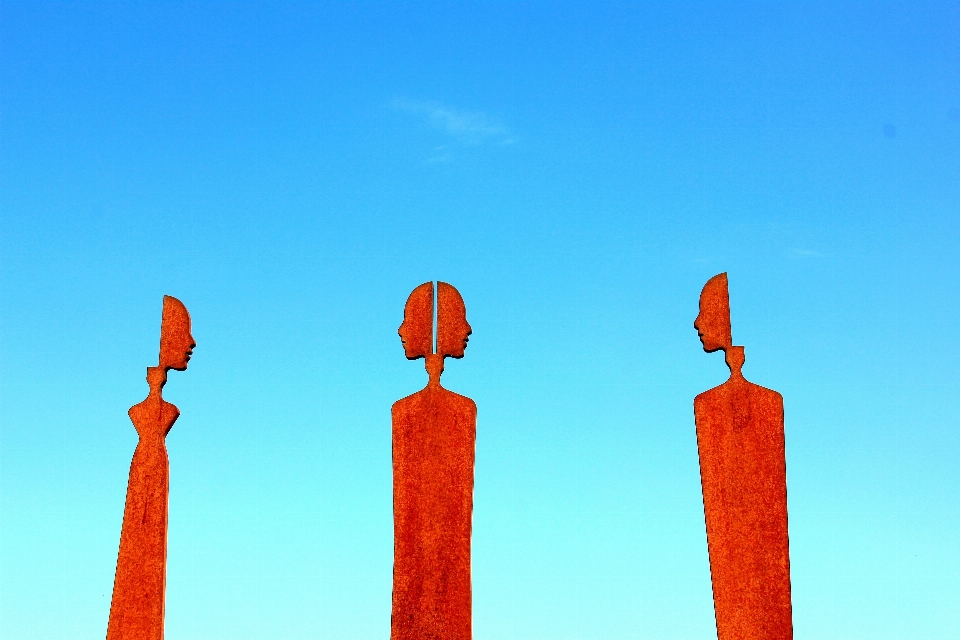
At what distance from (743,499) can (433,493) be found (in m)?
1.76

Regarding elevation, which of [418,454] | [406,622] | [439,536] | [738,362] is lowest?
[406,622]

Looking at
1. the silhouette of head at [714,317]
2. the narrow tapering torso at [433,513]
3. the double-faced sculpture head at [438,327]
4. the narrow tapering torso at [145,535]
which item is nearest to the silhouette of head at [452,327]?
the double-faced sculpture head at [438,327]

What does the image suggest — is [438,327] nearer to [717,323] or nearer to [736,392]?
[717,323]

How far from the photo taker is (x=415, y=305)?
7.71 meters

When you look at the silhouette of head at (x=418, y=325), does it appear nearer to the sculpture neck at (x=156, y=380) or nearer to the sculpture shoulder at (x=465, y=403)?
the sculpture shoulder at (x=465, y=403)

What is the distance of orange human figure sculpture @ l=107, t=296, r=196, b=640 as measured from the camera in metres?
7.48

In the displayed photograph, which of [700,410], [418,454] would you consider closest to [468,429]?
[418,454]

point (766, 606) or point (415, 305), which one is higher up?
point (415, 305)

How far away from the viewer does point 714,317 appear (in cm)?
753

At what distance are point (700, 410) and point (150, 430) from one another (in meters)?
3.33

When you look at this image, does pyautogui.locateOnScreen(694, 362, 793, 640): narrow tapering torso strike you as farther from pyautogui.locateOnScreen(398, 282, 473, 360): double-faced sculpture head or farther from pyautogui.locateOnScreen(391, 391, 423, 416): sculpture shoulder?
pyautogui.locateOnScreen(391, 391, 423, 416): sculpture shoulder

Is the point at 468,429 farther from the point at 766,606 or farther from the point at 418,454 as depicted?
the point at 766,606

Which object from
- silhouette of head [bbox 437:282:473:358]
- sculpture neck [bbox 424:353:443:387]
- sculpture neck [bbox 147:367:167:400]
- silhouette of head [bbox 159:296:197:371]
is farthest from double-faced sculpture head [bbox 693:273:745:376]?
sculpture neck [bbox 147:367:167:400]

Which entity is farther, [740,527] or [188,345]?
[188,345]
